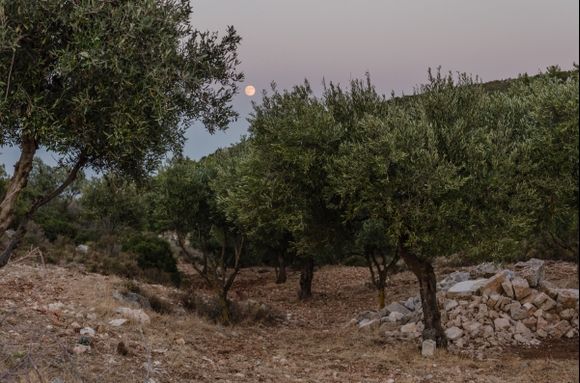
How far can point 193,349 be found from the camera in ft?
52.1

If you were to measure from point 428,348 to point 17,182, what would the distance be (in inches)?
539

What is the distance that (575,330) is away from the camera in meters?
19.1

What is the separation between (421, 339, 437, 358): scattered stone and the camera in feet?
54.9

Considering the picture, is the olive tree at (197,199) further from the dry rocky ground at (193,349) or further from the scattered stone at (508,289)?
the scattered stone at (508,289)

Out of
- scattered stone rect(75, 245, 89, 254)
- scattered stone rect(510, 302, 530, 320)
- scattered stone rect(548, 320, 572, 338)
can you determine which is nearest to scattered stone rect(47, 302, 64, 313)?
scattered stone rect(510, 302, 530, 320)

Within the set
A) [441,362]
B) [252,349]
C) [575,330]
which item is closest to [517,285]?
[575,330]

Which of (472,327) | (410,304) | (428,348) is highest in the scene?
(410,304)

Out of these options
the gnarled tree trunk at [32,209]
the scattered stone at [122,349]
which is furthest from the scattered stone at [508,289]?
the gnarled tree trunk at [32,209]

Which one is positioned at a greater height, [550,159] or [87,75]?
[87,75]

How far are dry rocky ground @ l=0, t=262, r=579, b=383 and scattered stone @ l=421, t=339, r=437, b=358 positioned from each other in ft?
0.85

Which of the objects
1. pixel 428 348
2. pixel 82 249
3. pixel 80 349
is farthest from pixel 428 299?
pixel 82 249

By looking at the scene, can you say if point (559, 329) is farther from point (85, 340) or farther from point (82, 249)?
point (82, 249)

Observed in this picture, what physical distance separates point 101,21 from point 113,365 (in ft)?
26.9

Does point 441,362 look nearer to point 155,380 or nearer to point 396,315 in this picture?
point 396,315
